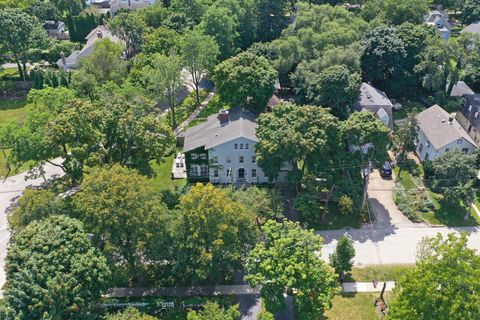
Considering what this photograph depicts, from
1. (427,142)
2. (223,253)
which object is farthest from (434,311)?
(427,142)

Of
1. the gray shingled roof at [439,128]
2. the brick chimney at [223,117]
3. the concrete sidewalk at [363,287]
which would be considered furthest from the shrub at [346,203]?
the brick chimney at [223,117]

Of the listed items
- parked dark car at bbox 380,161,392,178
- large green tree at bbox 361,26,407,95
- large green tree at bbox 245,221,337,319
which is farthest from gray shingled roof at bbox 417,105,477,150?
large green tree at bbox 245,221,337,319

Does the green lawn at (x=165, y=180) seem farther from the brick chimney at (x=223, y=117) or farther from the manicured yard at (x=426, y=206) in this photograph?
the manicured yard at (x=426, y=206)

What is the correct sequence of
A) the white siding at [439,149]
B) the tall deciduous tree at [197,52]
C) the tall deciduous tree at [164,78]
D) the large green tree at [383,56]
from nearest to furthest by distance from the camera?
the white siding at [439,149]
the tall deciduous tree at [164,78]
the large green tree at [383,56]
the tall deciduous tree at [197,52]

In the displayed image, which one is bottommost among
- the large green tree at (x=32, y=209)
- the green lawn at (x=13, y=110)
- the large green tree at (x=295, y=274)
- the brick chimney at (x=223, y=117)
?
the large green tree at (x=295, y=274)

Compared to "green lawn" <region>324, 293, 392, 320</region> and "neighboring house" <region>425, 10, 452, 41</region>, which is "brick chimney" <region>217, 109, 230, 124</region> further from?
"neighboring house" <region>425, 10, 452, 41</region>

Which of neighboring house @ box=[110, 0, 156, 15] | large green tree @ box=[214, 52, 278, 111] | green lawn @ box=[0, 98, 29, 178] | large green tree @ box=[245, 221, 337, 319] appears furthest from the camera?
neighboring house @ box=[110, 0, 156, 15]

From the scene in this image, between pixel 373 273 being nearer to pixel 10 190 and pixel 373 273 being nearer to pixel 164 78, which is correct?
pixel 164 78
